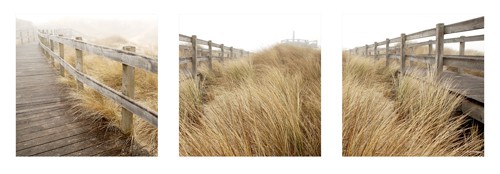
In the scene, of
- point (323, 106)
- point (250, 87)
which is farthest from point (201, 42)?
point (323, 106)

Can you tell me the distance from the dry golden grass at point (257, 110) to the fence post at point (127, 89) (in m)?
0.27

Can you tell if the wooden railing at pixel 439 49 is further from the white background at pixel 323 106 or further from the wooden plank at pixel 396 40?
the white background at pixel 323 106

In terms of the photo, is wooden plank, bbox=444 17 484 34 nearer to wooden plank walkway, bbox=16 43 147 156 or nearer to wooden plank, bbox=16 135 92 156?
wooden plank walkway, bbox=16 43 147 156

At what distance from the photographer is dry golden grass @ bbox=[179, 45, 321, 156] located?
1.67 metres

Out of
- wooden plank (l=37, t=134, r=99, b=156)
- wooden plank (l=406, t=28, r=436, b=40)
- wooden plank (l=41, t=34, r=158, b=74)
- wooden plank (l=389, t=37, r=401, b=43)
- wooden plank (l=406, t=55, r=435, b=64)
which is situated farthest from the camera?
wooden plank (l=406, t=55, r=435, b=64)

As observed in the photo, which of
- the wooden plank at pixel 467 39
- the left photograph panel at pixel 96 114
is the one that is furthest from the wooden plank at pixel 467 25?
the left photograph panel at pixel 96 114

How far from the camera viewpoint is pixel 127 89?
1901mm

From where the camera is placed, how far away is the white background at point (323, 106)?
1641 millimetres

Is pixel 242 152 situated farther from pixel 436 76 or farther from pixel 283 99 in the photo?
pixel 436 76

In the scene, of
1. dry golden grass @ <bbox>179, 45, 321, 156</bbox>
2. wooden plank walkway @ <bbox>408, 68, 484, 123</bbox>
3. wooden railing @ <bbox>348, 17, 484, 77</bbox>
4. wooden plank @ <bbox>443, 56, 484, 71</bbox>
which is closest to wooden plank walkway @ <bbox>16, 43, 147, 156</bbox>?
dry golden grass @ <bbox>179, 45, 321, 156</bbox>

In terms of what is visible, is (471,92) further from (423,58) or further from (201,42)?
(201,42)

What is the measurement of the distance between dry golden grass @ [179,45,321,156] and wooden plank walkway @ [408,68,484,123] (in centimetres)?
86

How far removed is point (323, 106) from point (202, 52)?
90 centimetres
